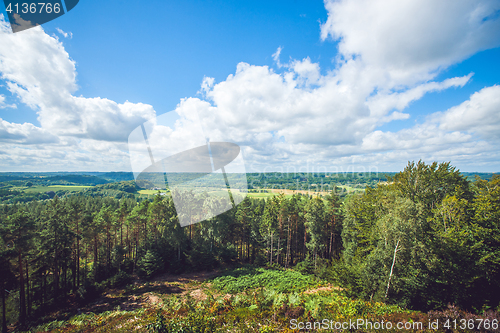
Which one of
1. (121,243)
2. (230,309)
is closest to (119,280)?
(121,243)

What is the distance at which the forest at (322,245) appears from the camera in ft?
43.2

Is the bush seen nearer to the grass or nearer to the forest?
the forest

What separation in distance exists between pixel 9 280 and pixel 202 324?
19.0 m

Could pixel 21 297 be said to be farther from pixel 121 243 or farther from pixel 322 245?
pixel 322 245

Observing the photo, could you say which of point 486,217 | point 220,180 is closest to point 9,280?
point 220,180

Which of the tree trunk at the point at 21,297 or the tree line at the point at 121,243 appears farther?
the tree line at the point at 121,243

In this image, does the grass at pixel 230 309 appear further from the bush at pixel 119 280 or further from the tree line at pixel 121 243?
the tree line at pixel 121 243

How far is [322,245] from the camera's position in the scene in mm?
25188

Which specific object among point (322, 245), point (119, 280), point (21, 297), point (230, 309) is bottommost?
point (119, 280)

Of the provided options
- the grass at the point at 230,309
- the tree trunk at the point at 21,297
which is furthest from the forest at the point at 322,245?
the grass at the point at 230,309

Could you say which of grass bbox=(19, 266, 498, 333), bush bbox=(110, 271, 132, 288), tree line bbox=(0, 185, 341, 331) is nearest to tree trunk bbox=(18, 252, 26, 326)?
tree line bbox=(0, 185, 341, 331)

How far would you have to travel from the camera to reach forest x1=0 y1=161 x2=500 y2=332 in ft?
43.2

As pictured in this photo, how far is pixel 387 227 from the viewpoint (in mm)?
13594

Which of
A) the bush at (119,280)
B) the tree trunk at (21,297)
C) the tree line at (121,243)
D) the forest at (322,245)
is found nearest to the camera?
the forest at (322,245)
